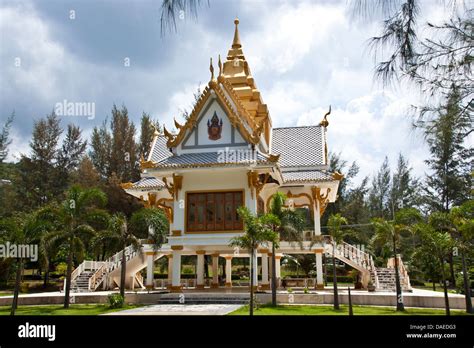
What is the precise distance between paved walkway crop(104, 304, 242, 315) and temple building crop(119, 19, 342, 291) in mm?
2800

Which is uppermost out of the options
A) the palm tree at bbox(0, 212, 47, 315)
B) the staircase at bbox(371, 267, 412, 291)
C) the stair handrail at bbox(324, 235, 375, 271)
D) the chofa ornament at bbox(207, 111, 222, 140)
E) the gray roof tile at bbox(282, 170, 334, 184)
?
the chofa ornament at bbox(207, 111, 222, 140)

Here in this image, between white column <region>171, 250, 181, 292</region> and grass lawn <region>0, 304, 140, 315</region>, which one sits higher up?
white column <region>171, 250, 181, 292</region>

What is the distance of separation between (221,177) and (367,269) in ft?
27.8

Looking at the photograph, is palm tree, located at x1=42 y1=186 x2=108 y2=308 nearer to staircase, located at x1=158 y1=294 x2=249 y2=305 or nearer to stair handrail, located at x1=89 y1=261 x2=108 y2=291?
staircase, located at x1=158 y1=294 x2=249 y2=305

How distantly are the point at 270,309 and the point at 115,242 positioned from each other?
6.58 metres

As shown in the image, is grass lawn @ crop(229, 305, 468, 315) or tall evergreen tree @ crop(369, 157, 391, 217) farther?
tall evergreen tree @ crop(369, 157, 391, 217)

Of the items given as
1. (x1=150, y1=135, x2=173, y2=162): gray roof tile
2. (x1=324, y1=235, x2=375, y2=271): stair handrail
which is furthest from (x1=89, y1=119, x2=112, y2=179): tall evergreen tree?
(x1=324, y1=235, x2=375, y2=271): stair handrail

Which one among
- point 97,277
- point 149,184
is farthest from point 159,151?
point 97,277

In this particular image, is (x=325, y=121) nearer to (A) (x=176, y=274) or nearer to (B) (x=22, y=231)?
(A) (x=176, y=274)

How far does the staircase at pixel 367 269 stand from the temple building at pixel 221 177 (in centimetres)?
155

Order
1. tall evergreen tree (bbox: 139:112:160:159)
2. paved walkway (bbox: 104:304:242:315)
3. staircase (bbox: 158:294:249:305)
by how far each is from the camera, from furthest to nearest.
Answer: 1. tall evergreen tree (bbox: 139:112:160:159)
2. staircase (bbox: 158:294:249:305)
3. paved walkway (bbox: 104:304:242:315)

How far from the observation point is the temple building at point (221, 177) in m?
19.5

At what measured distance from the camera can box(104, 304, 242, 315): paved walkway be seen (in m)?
14.5
